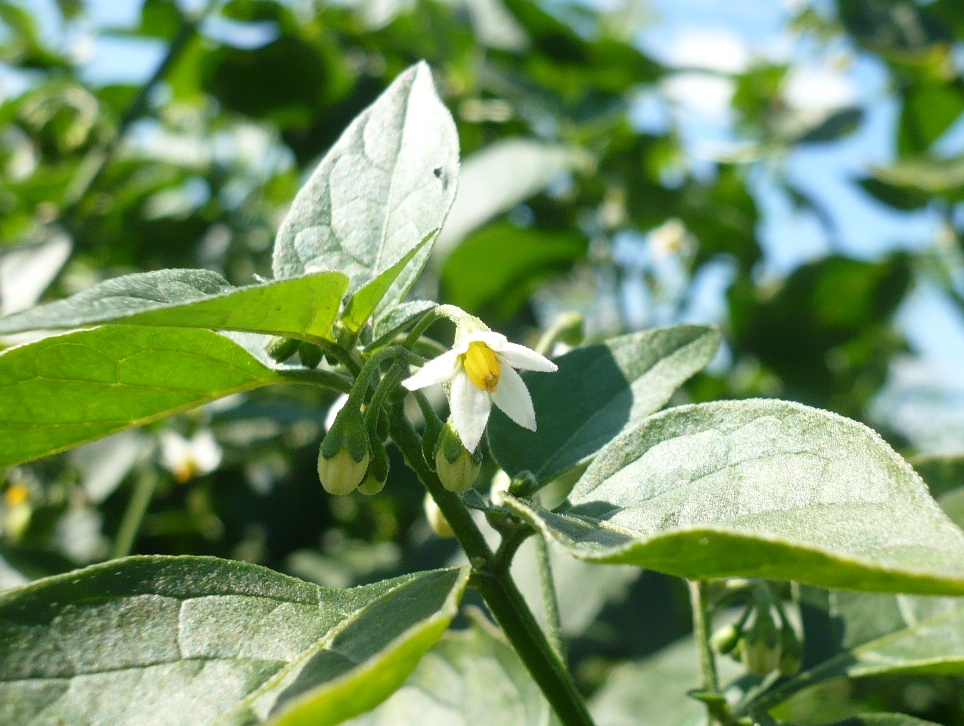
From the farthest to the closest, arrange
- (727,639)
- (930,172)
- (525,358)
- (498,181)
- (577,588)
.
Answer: (930,172), (498,181), (577,588), (727,639), (525,358)

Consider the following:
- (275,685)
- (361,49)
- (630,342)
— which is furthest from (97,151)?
(275,685)

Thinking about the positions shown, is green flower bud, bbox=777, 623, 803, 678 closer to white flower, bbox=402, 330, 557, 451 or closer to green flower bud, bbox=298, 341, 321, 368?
white flower, bbox=402, 330, 557, 451

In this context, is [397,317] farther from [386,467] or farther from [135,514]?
[135,514]

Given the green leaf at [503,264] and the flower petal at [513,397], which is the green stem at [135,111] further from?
the flower petal at [513,397]

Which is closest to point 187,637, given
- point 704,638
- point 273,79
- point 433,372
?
point 433,372

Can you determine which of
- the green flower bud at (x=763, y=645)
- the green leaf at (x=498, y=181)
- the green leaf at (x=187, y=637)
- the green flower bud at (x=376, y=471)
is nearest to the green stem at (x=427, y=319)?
the green flower bud at (x=376, y=471)

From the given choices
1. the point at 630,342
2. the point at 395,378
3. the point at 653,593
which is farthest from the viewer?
the point at 653,593

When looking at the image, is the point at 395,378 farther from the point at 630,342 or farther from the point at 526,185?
the point at 526,185
